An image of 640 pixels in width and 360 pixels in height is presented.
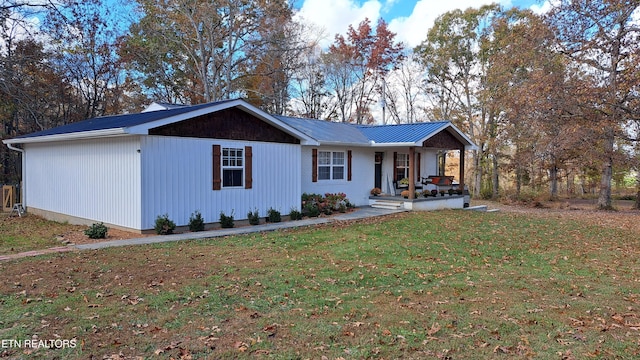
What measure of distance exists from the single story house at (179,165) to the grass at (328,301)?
207 cm

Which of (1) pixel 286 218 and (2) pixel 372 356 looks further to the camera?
(1) pixel 286 218

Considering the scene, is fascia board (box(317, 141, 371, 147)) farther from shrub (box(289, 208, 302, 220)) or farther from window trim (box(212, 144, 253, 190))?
window trim (box(212, 144, 253, 190))

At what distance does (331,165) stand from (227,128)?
5.50 metres

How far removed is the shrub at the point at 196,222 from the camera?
35.2 feet

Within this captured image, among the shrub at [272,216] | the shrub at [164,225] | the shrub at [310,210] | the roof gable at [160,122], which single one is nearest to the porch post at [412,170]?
the shrub at [310,210]

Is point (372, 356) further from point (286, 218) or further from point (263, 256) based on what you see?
point (286, 218)

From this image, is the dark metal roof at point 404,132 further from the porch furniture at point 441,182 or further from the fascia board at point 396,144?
the porch furniture at point 441,182

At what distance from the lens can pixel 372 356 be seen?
146 inches

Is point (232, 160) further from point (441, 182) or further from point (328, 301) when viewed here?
point (441, 182)

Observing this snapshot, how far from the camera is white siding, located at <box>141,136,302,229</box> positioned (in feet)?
33.1

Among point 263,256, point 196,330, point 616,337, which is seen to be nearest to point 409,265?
point 263,256

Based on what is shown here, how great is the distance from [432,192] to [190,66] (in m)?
16.6

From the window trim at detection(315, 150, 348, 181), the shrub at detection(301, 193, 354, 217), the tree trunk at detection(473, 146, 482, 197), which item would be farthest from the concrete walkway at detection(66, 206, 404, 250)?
the tree trunk at detection(473, 146, 482, 197)

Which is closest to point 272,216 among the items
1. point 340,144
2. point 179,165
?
point 179,165
